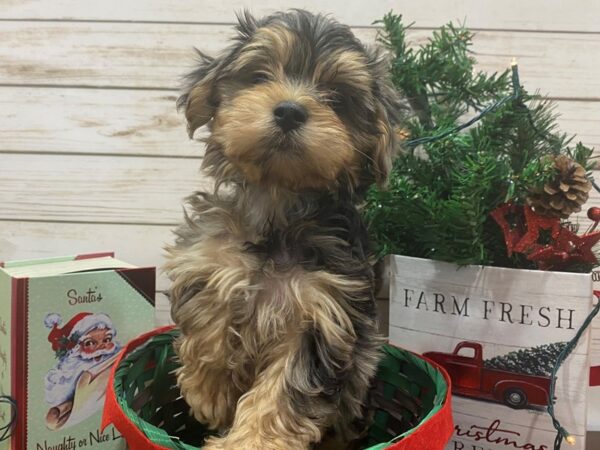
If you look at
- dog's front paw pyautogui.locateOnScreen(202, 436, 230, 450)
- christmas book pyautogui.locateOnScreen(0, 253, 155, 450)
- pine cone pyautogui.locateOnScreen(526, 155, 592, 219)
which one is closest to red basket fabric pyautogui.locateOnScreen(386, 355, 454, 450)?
dog's front paw pyautogui.locateOnScreen(202, 436, 230, 450)

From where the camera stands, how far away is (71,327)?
57.6 inches

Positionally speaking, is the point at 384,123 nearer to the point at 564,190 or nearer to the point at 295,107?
the point at 295,107

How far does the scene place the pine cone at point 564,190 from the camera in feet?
4.13

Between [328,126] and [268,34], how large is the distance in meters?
0.24

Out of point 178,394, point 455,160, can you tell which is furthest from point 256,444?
point 455,160

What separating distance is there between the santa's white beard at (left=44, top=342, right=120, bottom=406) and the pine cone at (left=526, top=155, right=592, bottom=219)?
119 centimetres

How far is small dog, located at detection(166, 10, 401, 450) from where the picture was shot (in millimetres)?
1051

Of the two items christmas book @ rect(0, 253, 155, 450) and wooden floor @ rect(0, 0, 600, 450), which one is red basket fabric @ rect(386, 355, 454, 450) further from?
wooden floor @ rect(0, 0, 600, 450)

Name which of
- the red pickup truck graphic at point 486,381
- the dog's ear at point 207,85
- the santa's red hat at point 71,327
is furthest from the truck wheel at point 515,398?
the santa's red hat at point 71,327

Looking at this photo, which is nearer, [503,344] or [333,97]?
[333,97]

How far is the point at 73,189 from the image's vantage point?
74.5 inches

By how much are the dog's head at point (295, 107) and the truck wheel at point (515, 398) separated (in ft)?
1.93

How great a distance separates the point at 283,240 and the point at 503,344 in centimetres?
59

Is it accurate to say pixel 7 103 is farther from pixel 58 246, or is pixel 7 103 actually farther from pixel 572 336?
pixel 572 336
